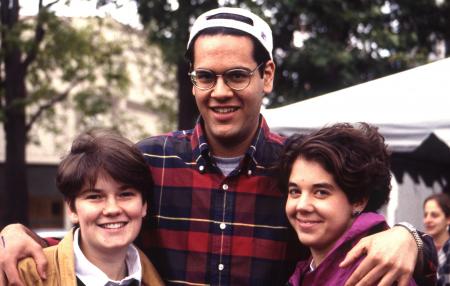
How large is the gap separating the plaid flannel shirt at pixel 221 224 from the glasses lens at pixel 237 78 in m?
0.26

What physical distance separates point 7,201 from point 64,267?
10894 mm

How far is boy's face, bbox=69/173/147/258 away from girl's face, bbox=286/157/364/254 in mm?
592

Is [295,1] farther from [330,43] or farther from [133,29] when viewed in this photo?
[133,29]

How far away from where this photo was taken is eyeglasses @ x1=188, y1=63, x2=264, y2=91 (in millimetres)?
2691

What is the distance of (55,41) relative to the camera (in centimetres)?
1410

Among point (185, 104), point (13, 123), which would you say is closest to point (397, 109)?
point (185, 104)

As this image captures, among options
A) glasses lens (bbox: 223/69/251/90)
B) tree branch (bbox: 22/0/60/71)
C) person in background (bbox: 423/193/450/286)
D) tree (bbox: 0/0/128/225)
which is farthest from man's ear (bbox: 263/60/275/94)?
tree branch (bbox: 22/0/60/71)

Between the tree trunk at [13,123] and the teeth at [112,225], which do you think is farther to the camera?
the tree trunk at [13,123]

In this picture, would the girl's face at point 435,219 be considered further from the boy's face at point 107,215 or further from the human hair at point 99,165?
the boy's face at point 107,215

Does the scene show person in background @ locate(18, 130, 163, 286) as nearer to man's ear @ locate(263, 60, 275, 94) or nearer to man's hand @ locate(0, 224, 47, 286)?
man's hand @ locate(0, 224, 47, 286)

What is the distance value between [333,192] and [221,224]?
Result: 52 centimetres

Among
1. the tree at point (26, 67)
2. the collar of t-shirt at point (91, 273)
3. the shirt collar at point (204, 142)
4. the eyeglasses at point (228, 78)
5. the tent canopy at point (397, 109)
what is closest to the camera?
the collar of t-shirt at point (91, 273)

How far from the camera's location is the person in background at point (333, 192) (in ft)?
7.89

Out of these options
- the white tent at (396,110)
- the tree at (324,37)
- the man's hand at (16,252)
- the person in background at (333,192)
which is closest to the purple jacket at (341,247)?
the person in background at (333,192)
